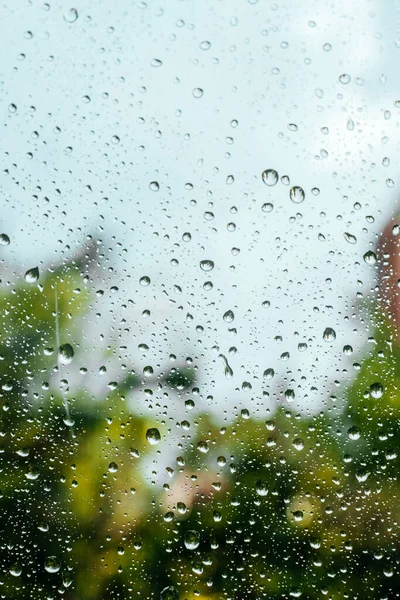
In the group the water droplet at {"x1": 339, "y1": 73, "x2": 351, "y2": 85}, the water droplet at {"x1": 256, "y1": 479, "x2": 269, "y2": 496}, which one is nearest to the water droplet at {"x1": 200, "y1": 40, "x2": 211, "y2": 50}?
the water droplet at {"x1": 339, "y1": 73, "x2": 351, "y2": 85}

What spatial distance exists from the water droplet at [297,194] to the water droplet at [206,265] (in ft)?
0.67

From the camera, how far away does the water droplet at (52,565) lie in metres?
1.00

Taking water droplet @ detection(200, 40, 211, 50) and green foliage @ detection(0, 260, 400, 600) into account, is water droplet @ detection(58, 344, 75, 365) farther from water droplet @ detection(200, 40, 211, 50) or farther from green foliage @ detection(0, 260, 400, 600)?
water droplet @ detection(200, 40, 211, 50)

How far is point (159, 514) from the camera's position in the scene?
1011 mm

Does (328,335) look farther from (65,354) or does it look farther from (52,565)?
(52,565)

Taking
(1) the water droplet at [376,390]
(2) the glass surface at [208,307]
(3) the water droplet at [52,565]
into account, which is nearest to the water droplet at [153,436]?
(2) the glass surface at [208,307]

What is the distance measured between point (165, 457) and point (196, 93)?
71cm

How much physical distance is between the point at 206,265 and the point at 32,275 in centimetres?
34

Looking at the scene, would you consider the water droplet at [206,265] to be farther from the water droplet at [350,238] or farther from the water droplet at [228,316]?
the water droplet at [350,238]

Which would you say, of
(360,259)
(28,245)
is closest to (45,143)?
(28,245)

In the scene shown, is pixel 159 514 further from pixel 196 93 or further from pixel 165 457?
pixel 196 93

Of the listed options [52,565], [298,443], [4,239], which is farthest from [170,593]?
[4,239]

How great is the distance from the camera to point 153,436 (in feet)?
3.36

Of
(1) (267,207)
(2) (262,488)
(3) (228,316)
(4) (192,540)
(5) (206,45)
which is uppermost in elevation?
(5) (206,45)
